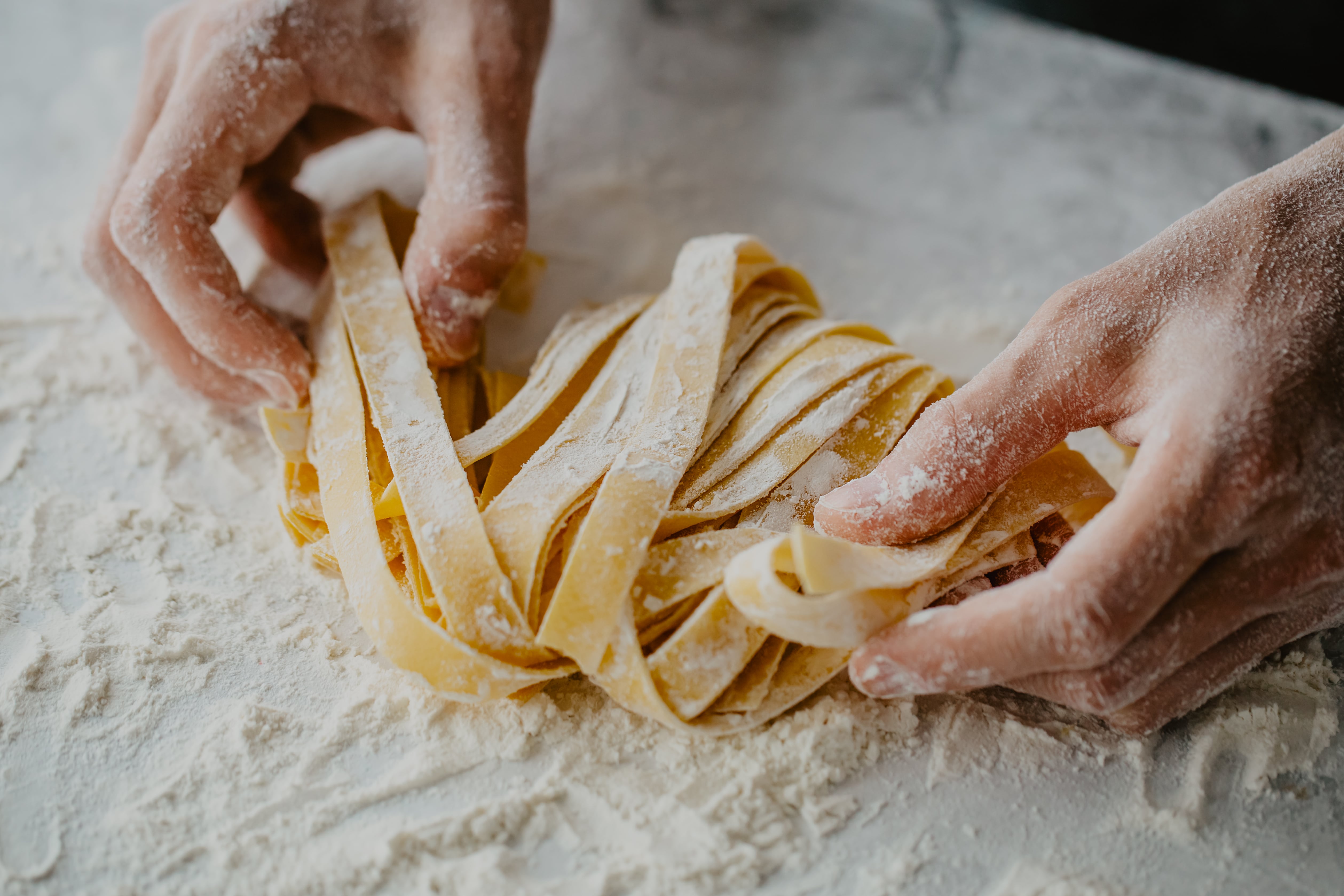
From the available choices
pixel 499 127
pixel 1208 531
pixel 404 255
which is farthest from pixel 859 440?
Result: pixel 404 255

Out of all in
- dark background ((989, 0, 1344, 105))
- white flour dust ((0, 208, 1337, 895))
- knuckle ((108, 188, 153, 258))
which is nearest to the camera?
white flour dust ((0, 208, 1337, 895))

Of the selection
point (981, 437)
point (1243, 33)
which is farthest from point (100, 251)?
point (1243, 33)

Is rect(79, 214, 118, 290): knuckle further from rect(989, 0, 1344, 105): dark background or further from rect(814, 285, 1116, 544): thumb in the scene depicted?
rect(989, 0, 1344, 105): dark background

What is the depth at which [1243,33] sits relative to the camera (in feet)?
8.86

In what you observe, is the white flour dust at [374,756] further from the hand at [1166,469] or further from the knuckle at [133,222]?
the knuckle at [133,222]

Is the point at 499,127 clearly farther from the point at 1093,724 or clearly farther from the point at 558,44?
the point at 1093,724

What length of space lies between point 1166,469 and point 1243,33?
2.30 m

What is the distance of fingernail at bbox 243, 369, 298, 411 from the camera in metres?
1.68

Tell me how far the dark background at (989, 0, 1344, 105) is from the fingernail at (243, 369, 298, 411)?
2.65m

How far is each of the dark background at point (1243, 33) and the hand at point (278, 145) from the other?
1.96 m

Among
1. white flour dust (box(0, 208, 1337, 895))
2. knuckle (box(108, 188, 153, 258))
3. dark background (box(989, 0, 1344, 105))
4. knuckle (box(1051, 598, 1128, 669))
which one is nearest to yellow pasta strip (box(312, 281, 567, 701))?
white flour dust (box(0, 208, 1337, 895))

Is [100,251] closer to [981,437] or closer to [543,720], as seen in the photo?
[543,720]

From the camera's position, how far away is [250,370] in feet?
5.52

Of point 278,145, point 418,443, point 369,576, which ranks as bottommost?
point 369,576
